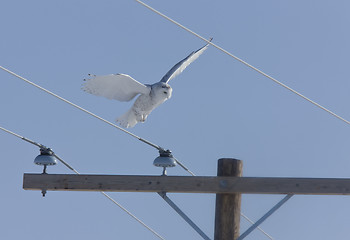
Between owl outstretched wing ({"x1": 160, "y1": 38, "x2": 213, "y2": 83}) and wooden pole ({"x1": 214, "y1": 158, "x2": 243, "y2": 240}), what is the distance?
2.39m

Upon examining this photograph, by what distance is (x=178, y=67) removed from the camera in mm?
9789

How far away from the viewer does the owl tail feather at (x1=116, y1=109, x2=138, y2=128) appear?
9.16 metres

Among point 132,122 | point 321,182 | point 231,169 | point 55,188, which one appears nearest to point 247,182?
point 231,169

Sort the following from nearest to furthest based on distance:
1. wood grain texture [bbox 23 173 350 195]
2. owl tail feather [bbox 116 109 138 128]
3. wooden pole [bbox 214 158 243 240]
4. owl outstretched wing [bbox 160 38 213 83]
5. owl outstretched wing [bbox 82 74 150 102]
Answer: wooden pole [bbox 214 158 243 240], wood grain texture [bbox 23 173 350 195], owl outstretched wing [bbox 82 74 150 102], owl tail feather [bbox 116 109 138 128], owl outstretched wing [bbox 160 38 213 83]

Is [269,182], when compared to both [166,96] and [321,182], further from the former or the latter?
[166,96]

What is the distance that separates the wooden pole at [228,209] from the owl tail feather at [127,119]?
214 cm

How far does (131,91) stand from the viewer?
9055mm

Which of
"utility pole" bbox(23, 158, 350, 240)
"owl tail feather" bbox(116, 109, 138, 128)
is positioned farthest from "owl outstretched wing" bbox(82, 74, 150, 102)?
"utility pole" bbox(23, 158, 350, 240)

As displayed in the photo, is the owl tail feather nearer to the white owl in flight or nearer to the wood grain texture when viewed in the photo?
the white owl in flight

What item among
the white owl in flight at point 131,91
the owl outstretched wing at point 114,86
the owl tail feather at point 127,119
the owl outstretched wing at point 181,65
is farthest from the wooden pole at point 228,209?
the owl outstretched wing at point 181,65

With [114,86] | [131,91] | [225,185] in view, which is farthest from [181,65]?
[225,185]

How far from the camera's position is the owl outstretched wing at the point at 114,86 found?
8.88 metres

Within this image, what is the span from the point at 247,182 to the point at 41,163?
195cm

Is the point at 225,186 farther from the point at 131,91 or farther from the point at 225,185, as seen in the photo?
the point at 131,91
